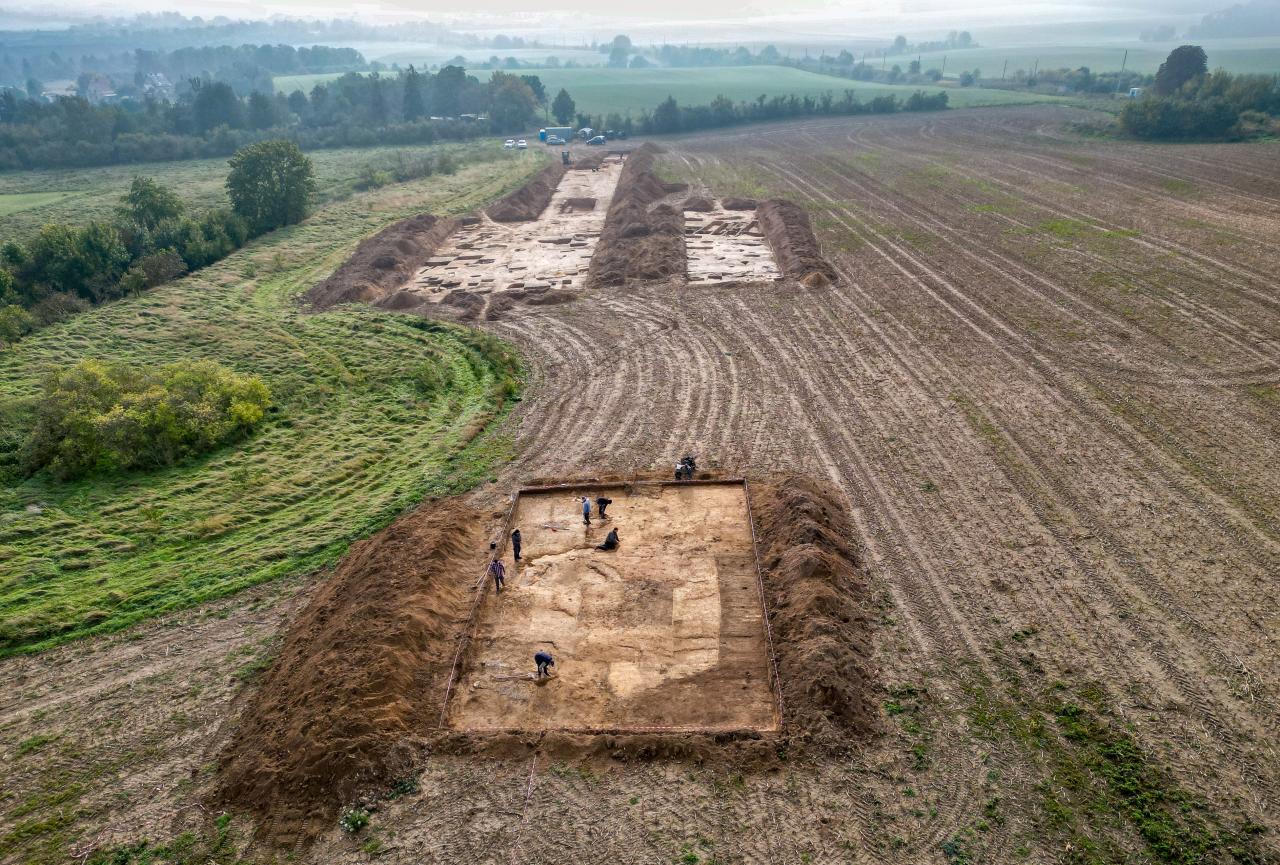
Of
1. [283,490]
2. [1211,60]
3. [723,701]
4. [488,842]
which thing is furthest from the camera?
[1211,60]

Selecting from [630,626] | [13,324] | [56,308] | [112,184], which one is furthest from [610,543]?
[112,184]

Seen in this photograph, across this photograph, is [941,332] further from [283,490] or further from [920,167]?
[920,167]

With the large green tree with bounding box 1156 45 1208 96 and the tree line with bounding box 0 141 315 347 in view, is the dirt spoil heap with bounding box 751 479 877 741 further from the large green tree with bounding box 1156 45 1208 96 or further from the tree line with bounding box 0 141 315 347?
the large green tree with bounding box 1156 45 1208 96

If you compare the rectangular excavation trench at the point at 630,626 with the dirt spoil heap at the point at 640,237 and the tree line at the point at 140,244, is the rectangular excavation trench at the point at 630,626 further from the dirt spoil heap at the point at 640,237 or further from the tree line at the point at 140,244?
the tree line at the point at 140,244

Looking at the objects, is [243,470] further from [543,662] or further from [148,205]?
[148,205]

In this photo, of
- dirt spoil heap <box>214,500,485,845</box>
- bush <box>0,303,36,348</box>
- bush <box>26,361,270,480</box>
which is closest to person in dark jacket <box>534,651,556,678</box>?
dirt spoil heap <box>214,500,485,845</box>

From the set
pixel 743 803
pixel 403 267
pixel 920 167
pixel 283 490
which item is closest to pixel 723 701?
pixel 743 803

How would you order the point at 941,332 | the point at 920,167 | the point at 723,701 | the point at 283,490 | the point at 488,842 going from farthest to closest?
1. the point at 920,167
2. the point at 941,332
3. the point at 283,490
4. the point at 723,701
5. the point at 488,842
